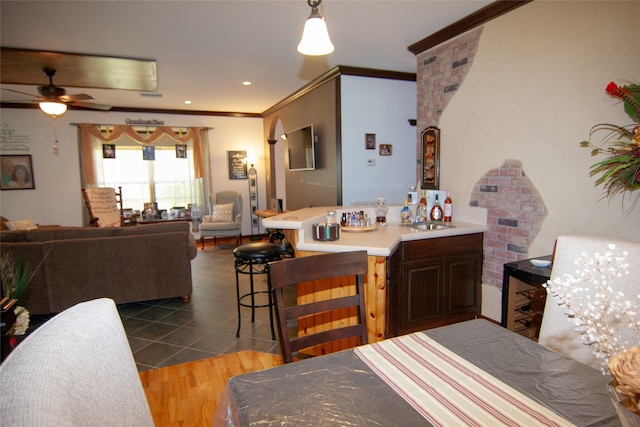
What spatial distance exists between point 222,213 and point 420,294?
5.03m

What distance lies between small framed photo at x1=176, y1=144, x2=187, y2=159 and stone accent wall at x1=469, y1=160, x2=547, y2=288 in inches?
228

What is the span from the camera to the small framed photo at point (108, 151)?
6465 mm

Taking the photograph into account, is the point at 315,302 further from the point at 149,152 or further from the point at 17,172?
the point at 17,172

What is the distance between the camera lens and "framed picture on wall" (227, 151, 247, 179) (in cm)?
739

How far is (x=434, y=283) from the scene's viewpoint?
269 cm

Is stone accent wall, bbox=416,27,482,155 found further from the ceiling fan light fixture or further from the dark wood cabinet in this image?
the ceiling fan light fixture

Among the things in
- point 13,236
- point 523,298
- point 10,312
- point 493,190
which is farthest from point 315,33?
point 13,236

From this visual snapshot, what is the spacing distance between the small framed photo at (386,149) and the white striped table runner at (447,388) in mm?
3696

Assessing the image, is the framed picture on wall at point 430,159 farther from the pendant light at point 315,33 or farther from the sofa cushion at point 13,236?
the sofa cushion at point 13,236

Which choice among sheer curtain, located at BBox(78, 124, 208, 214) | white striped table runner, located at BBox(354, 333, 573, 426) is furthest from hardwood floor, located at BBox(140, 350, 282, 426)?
sheer curtain, located at BBox(78, 124, 208, 214)

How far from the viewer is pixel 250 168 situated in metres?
7.45

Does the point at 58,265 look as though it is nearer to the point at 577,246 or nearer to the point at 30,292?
the point at 30,292

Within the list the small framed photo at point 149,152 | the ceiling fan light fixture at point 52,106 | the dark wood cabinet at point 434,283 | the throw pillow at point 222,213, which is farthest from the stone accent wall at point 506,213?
the small framed photo at point 149,152

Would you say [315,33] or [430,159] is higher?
[315,33]
